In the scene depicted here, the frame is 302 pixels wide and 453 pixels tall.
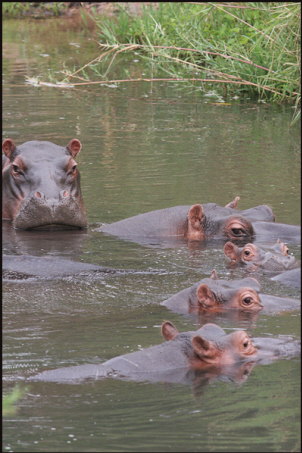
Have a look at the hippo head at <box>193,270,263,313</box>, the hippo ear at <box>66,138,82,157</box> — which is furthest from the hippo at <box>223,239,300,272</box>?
the hippo ear at <box>66,138,82,157</box>

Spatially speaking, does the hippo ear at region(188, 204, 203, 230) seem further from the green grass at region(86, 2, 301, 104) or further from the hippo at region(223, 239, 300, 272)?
the green grass at region(86, 2, 301, 104)

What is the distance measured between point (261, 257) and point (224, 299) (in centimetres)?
114

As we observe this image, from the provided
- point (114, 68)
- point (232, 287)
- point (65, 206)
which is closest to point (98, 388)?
point (232, 287)

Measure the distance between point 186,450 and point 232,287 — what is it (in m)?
2.54

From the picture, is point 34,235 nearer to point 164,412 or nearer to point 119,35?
point 164,412

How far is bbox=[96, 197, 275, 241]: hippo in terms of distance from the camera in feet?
28.8

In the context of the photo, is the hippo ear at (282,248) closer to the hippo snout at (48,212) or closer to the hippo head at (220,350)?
the hippo snout at (48,212)

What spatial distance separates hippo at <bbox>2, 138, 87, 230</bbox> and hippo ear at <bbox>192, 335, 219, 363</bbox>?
11.1 feet

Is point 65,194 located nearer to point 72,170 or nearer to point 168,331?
point 72,170

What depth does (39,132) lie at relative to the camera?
12.5 meters

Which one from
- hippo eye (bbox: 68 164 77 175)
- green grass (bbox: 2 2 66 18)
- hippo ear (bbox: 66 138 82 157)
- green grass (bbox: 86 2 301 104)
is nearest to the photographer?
hippo eye (bbox: 68 164 77 175)

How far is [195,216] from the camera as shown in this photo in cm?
888

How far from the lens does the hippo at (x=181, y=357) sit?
541 centimetres

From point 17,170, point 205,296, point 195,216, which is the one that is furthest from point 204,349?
point 17,170
